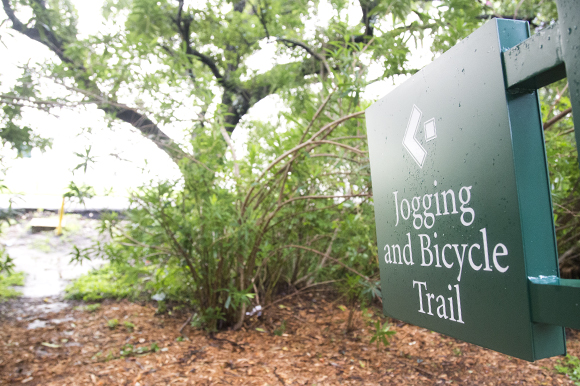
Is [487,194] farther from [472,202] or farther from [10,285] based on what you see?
[10,285]

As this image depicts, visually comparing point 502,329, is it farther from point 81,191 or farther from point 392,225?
point 81,191

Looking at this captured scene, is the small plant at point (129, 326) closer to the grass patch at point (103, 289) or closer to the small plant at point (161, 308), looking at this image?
the small plant at point (161, 308)

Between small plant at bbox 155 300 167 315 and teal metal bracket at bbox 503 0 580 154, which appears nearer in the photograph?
teal metal bracket at bbox 503 0 580 154

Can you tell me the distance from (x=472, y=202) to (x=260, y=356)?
6.40 feet

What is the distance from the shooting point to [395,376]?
2035 mm

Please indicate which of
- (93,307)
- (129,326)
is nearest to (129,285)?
(93,307)

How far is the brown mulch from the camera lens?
203 centimetres

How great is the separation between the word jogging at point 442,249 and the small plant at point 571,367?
1620 mm

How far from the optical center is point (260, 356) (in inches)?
92.8

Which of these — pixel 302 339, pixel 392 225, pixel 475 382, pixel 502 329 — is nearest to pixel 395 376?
pixel 475 382

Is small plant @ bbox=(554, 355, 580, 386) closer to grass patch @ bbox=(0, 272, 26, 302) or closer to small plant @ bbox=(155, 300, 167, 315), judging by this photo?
small plant @ bbox=(155, 300, 167, 315)

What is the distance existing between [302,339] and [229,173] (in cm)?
133

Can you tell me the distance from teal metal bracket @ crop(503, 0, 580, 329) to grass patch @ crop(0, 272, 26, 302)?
4742 mm

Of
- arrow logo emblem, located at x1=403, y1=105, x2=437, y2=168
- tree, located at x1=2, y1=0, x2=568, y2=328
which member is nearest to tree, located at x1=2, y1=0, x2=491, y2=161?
tree, located at x1=2, y1=0, x2=568, y2=328
